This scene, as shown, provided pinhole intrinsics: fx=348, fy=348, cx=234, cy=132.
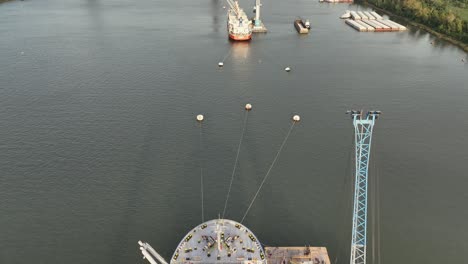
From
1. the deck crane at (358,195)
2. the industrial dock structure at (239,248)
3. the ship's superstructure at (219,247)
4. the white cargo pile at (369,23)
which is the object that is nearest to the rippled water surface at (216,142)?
the deck crane at (358,195)

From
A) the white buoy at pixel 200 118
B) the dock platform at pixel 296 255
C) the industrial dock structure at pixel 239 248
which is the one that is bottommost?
the dock platform at pixel 296 255

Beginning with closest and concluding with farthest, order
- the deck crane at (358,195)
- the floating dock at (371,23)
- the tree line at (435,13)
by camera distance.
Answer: the deck crane at (358,195) → the tree line at (435,13) → the floating dock at (371,23)

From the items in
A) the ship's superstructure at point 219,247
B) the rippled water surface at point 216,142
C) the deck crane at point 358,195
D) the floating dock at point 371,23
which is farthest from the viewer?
the floating dock at point 371,23

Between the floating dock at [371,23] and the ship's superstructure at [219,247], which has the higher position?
the floating dock at [371,23]

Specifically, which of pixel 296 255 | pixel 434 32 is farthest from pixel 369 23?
pixel 296 255

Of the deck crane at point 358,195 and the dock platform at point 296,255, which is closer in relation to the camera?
the deck crane at point 358,195

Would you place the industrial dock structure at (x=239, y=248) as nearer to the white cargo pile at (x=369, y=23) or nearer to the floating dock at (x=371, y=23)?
the floating dock at (x=371, y=23)

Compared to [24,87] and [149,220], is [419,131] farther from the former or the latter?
[24,87]
